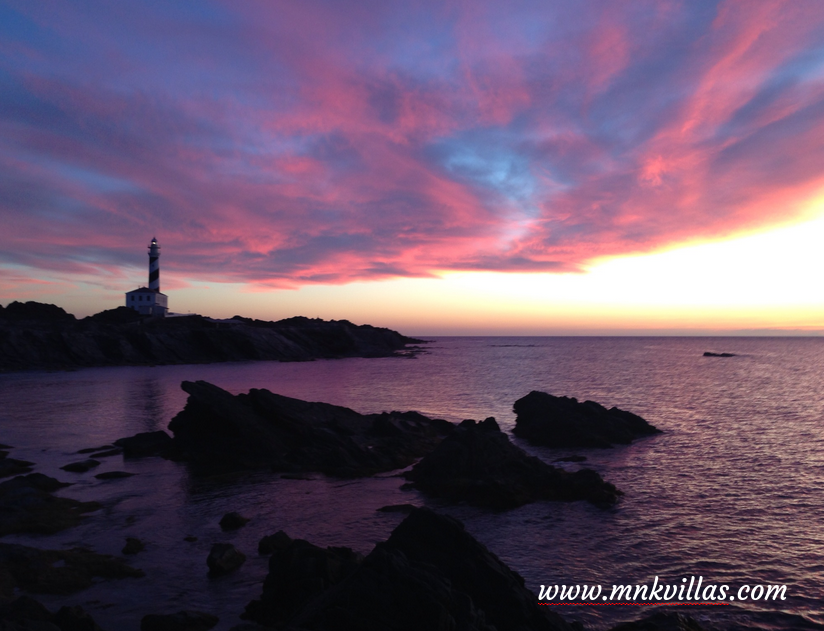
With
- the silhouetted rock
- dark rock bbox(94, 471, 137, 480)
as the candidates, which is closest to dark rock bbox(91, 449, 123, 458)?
dark rock bbox(94, 471, 137, 480)

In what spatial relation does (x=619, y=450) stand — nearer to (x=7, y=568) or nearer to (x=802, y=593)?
(x=802, y=593)

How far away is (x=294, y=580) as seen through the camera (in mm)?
11453

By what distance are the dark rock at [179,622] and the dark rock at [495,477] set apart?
12.3 metres

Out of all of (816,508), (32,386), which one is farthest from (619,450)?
(32,386)

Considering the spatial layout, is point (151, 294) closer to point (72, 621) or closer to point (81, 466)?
point (81, 466)

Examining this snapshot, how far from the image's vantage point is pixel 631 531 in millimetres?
18078

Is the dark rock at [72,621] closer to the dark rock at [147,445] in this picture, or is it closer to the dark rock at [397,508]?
the dark rock at [397,508]

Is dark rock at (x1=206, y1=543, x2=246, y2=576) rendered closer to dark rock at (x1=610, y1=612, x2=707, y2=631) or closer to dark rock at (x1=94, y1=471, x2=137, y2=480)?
dark rock at (x1=610, y1=612, x2=707, y2=631)

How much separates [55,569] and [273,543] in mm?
5852

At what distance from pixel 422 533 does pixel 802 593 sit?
11.2 metres

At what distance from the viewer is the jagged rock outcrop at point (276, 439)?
90.0ft

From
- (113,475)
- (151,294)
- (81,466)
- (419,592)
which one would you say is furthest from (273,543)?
(151,294)

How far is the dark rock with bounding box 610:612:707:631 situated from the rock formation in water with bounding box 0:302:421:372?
108786 mm

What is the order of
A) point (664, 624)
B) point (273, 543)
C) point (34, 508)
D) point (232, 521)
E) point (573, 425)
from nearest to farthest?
point (664, 624), point (273, 543), point (232, 521), point (34, 508), point (573, 425)
